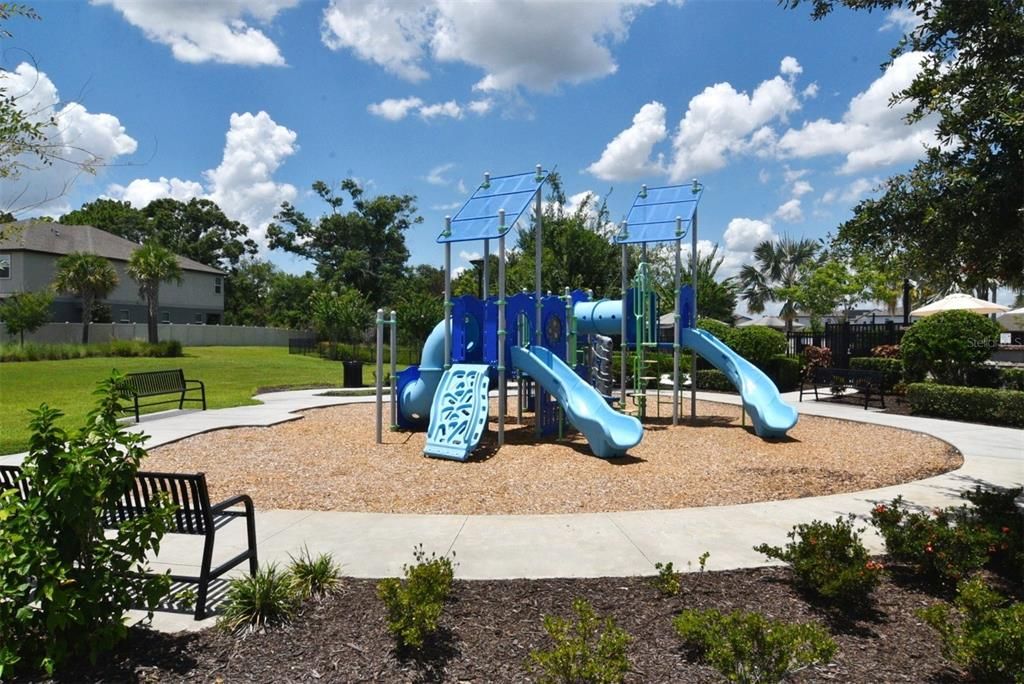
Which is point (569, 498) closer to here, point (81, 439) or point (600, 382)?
point (81, 439)

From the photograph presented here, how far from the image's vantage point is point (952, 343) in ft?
49.8

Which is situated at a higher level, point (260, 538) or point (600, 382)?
point (600, 382)

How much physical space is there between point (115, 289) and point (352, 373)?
109 feet

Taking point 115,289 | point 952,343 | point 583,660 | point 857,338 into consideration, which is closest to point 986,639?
point 583,660

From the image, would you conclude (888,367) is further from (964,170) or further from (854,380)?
(964,170)

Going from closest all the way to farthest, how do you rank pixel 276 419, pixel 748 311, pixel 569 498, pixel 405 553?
pixel 405 553 → pixel 569 498 → pixel 276 419 → pixel 748 311

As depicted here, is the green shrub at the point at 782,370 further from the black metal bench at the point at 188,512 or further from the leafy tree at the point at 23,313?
the leafy tree at the point at 23,313

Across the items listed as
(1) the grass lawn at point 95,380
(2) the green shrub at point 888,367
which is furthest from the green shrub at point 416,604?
(2) the green shrub at point 888,367

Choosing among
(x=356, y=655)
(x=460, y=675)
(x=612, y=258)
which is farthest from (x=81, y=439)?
(x=612, y=258)

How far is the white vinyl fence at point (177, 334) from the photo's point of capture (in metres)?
38.8

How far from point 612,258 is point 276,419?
18831 mm

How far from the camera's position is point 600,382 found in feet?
41.2

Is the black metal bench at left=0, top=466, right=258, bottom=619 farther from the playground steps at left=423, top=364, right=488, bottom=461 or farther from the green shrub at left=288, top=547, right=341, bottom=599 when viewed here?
the playground steps at left=423, top=364, right=488, bottom=461

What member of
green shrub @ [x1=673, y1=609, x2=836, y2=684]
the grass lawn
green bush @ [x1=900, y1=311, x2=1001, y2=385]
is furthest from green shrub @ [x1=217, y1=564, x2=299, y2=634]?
green bush @ [x1=900, y1=311, x2=1001, y2=385]
